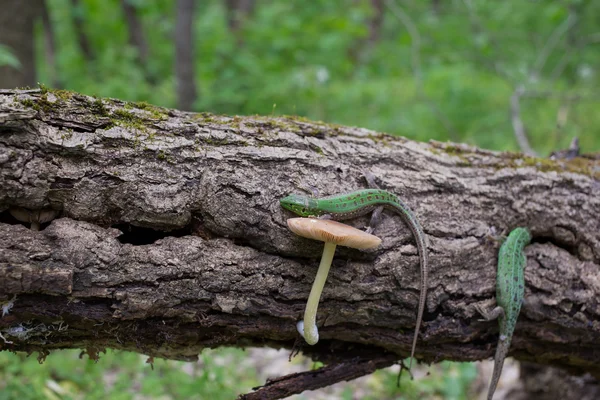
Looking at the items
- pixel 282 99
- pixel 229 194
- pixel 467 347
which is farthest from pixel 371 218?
pixel 282 99

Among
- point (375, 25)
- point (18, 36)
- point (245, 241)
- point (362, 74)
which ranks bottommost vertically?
point (245, 241)

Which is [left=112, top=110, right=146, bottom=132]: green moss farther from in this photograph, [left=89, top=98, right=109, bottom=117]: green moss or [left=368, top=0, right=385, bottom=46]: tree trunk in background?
[left=368, top=0, right=385, bottom=46]: tree trunk in background

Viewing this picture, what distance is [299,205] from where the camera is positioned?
2.71 m

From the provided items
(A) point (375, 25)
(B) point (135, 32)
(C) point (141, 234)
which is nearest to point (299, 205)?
(C) point (141, 234)

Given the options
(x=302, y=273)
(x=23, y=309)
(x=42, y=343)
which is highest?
(x=302, y=273)

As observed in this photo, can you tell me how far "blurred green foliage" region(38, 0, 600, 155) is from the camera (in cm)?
875

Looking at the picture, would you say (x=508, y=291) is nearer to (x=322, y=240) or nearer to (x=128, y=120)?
(x=322, y=240)

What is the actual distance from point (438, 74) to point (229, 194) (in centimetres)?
897

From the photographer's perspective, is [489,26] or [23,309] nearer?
[23,309]

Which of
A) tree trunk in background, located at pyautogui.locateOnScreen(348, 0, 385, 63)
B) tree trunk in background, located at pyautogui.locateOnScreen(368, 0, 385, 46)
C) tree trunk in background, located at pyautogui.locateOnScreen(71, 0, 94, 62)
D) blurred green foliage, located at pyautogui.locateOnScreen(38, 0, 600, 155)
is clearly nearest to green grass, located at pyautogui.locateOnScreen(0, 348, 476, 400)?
blurred green foliage, located at pyautogui.locateOnScreen(38, 0, 600, 155)

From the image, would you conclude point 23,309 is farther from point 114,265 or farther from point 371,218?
point 371,218

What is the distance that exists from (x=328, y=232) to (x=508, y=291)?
1.50 meters

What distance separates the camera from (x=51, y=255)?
2301mm

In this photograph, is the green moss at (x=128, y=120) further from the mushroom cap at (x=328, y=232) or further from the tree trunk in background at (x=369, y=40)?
the tree trunk in background at (x=369, y=40)
